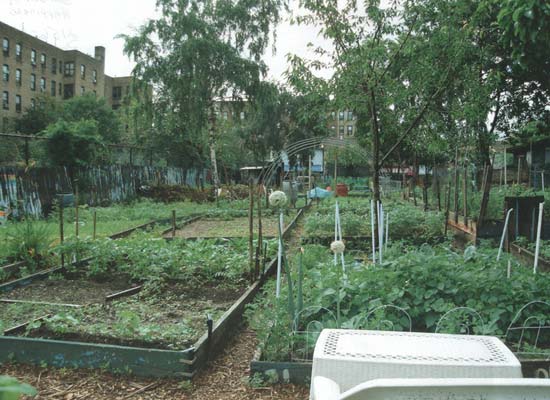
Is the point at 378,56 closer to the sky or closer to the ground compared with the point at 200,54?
closer to the ground

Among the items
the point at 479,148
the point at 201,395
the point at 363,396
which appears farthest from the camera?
the point at 479,148

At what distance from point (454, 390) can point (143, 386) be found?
2.48 m

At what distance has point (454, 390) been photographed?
3.81 feet

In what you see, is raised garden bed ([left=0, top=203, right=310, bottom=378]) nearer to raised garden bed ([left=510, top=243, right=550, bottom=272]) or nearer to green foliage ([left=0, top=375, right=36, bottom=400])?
green foliage ([left=0, top=375, right=36, bottom=400])

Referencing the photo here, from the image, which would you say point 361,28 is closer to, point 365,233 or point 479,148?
point 365,233

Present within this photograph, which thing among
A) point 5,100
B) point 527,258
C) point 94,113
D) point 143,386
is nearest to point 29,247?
point 143,386

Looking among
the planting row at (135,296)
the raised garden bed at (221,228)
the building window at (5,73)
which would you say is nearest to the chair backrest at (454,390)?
the planting row at (135,296)

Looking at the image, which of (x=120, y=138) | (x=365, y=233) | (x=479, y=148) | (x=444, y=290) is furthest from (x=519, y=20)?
(x=120, y=138)

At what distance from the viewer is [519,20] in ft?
11.0

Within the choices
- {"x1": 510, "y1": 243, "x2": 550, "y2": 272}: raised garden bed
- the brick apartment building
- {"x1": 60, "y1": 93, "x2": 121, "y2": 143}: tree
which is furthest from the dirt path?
{"x1": 60, "y1": 93, "x2": 121, "y2": 143}: tree

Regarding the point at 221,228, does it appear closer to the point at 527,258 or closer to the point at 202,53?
the point at 527,258

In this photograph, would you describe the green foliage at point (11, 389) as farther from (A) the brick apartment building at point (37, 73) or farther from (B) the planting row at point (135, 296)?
(A) the brick apartment building at point (37, 73)

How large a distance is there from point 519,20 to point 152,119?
2063cm

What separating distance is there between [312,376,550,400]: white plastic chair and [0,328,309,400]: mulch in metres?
1.93
